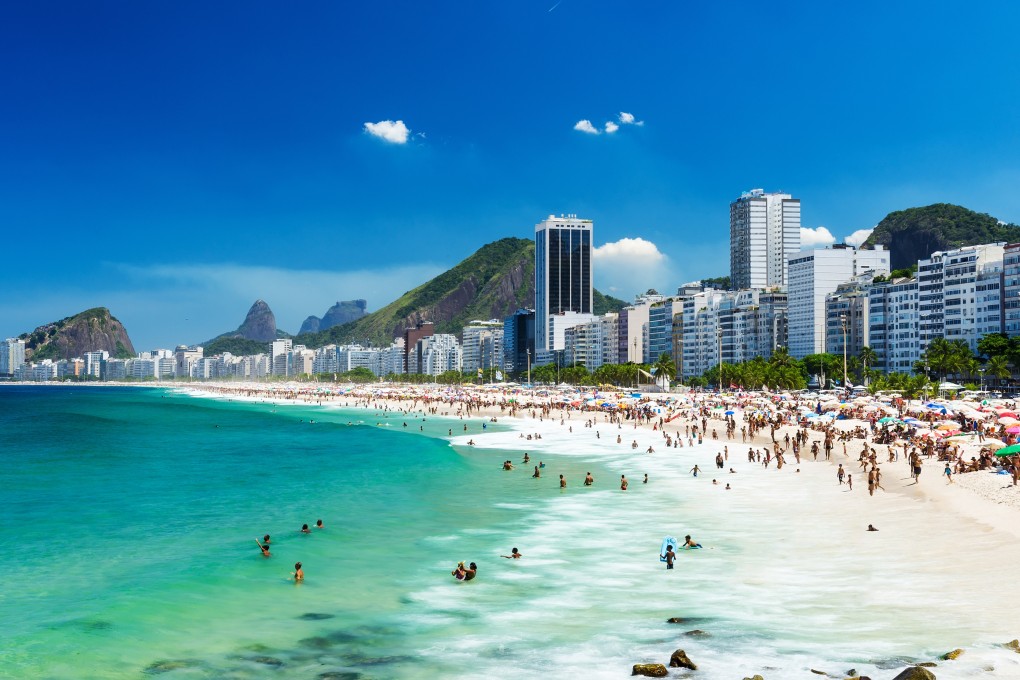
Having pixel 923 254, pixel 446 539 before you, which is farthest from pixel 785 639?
pixel 923 254

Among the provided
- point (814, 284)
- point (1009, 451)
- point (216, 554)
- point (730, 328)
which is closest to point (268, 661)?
point (216, 554)

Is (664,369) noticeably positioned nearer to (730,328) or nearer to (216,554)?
(730,328)

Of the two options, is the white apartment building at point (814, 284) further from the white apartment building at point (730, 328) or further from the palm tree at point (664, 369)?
the palm tree at point (664, 369)

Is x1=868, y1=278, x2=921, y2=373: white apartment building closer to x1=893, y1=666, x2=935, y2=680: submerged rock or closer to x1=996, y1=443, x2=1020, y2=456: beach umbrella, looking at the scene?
x1=996, y1=443, x2=1020, y2=456: beach umbrella

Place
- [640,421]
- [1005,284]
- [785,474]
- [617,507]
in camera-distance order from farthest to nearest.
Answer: [1005,284] < [640,421] < [785,474] < [617,507]

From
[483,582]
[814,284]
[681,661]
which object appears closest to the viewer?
[681,661]

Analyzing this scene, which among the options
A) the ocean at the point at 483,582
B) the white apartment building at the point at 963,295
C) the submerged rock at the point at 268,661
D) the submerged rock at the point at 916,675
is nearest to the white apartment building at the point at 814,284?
the white apartment building at the point at 963,295

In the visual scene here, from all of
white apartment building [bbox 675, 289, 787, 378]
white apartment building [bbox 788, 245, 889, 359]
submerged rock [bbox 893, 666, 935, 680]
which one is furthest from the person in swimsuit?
white apartment building [bbox 675, 289, 787, 378]

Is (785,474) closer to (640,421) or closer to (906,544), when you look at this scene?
(906,544)
